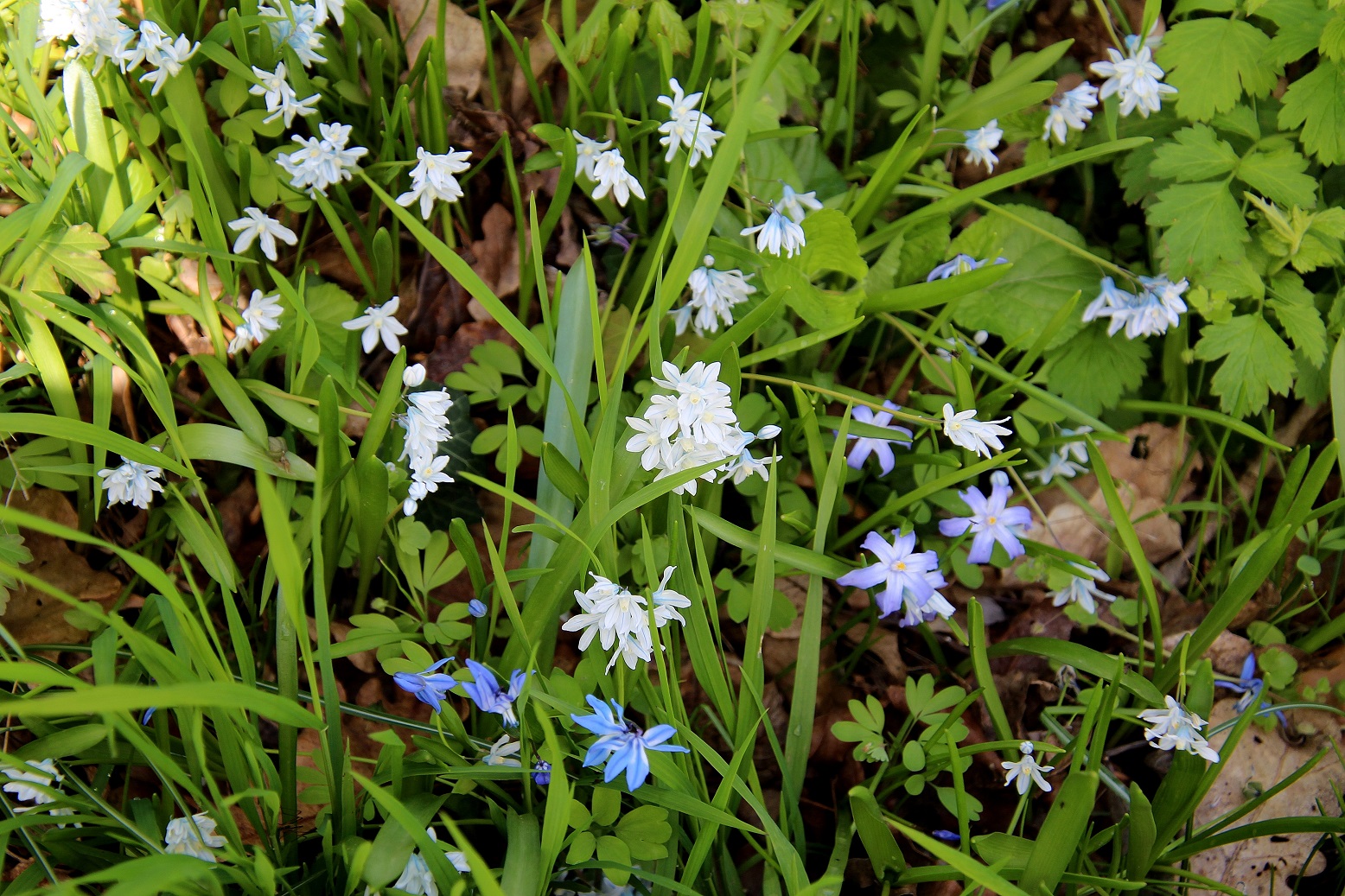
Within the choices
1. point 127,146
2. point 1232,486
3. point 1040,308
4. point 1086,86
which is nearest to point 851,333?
point 1040,308

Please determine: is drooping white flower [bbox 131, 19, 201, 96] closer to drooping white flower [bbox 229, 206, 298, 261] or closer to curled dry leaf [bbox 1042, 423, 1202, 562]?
drooping white flower [bbox 229, 206, 298, 261]

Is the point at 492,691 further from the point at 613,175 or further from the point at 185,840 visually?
the point at 613,175

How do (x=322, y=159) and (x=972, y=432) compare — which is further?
(x=322, y=159)

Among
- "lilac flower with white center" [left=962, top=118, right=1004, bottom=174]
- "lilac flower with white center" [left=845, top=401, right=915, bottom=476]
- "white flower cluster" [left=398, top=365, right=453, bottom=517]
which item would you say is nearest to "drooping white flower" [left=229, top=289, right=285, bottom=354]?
"white flower cluster" [left=398, top=365, right=453, bottom=517]

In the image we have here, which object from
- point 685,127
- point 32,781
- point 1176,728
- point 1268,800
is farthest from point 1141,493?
point 32,781

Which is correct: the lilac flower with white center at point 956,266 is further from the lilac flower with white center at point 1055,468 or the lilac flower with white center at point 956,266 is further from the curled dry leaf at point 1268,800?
the curled dry leaf at point 1268,800

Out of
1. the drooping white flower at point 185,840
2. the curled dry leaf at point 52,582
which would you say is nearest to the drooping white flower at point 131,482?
the curled dry leaf at point 52,582
